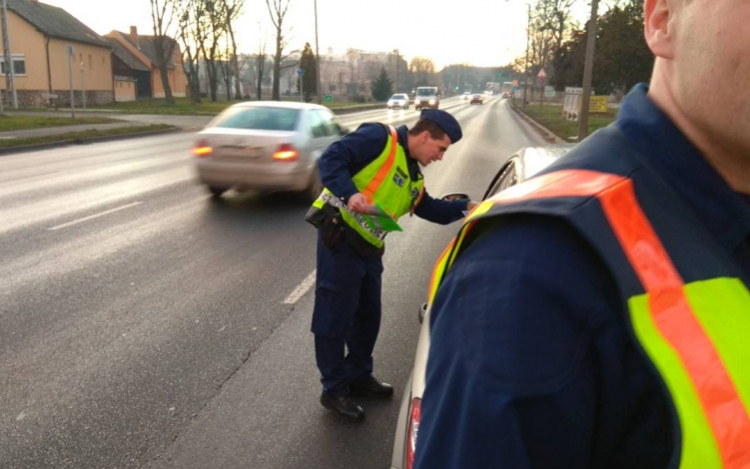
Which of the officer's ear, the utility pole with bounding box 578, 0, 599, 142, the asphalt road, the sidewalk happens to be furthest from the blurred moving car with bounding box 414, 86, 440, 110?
the officer's ear

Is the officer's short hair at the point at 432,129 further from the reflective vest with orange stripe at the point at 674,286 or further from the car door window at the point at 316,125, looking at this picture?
the car door window at the point at 316,125

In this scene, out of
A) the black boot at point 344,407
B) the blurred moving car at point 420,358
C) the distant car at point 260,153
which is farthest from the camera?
the distant car at point 260,153

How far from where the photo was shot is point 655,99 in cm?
103

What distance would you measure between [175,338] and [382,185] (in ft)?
7.20

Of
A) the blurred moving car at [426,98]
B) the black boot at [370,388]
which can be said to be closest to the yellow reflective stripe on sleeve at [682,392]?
the black boot at [370,388]

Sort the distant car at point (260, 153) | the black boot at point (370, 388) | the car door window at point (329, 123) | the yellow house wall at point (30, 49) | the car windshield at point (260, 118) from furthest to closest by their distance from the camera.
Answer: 1. the yellow house wall at point (30, 49)
2. the car door window at point (329, 123)
3. the car windshield at point (260, 118)
4. the distant car at point (260, 153)
5. the black boot at point (370, 388)

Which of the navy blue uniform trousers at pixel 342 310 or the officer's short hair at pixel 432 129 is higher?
the officer's short hair at pixel 432 129

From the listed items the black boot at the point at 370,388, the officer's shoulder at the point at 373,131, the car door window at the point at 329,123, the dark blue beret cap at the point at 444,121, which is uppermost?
the dark blue beret cap at the point at 444,121

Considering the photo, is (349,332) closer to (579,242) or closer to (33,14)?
(579,242)

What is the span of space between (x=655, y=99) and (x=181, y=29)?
185 ft

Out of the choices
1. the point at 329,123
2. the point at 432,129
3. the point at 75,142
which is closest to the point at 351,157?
the point at 432,129

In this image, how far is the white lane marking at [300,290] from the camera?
234 inches

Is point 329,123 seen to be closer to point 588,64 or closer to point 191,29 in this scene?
point 588,64

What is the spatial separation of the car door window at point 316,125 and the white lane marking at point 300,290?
15.9ft
